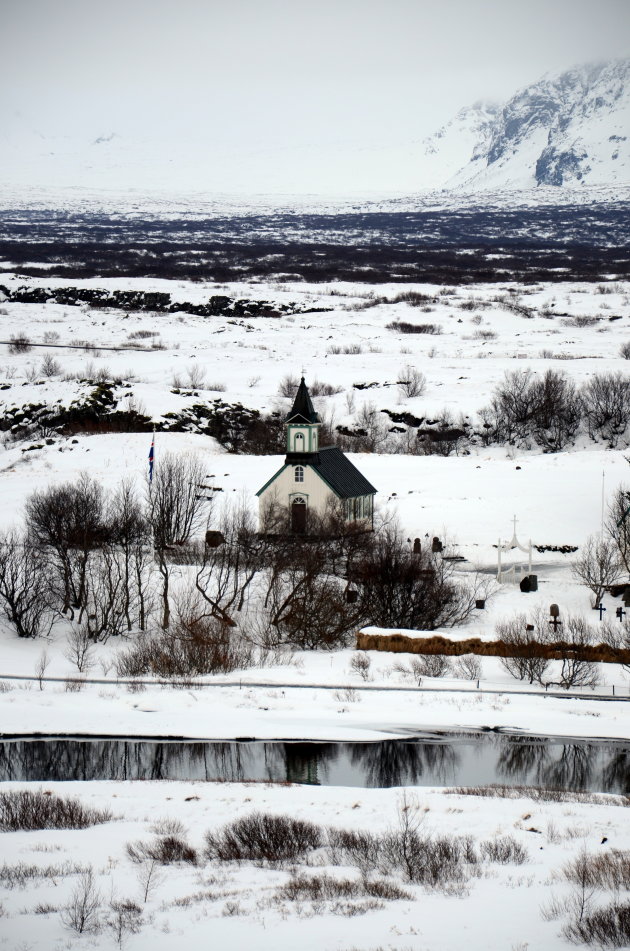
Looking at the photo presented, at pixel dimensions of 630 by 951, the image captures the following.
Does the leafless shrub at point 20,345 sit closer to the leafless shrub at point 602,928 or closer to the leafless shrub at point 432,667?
the leafless shrub at point 432,667

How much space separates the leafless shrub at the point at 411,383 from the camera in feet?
274

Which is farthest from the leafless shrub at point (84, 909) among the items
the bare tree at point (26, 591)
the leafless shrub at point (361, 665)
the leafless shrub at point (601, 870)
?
the bare tree at point (26, 591)

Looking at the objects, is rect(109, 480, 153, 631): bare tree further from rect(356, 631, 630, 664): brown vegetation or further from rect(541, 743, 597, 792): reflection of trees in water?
rect(541, 743, 597, 792): reflection of trees in water

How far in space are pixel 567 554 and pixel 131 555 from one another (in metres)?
18.3

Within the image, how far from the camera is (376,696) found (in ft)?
103

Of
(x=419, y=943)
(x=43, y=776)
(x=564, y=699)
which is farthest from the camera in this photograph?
(x=564, y=699)

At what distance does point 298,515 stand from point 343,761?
23421 millimetres

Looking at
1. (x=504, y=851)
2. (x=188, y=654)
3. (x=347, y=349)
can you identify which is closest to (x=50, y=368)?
(x=347, y=349)

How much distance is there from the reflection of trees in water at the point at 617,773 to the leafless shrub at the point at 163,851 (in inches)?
394

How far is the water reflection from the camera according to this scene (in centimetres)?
2594

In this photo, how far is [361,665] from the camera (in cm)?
3441

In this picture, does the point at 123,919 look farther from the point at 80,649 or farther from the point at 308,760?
the point at 80,649

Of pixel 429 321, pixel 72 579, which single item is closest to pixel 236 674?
pixel 72 579

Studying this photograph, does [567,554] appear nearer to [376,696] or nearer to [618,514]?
[618,514]
